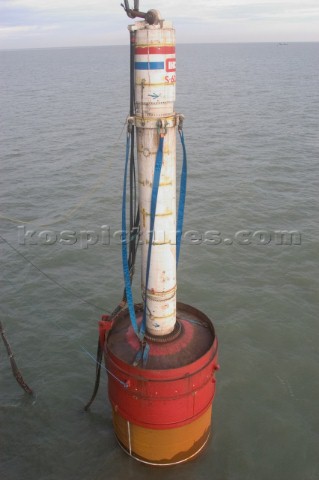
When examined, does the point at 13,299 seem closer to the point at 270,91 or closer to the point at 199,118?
the point at 199,118

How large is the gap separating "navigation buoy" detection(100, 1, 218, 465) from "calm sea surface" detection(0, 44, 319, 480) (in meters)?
1.39

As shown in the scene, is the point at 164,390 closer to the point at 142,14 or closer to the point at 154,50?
the point at 154,50

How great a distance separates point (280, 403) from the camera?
1009 cm

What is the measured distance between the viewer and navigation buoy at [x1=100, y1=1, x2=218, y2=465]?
20.5 ft

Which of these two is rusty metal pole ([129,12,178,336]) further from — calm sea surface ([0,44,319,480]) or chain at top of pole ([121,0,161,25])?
calm sea surface ([0,44,319,480])

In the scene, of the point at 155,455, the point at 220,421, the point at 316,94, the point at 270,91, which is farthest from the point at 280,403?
the point at 270,91

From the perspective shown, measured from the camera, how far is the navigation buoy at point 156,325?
6234 mm

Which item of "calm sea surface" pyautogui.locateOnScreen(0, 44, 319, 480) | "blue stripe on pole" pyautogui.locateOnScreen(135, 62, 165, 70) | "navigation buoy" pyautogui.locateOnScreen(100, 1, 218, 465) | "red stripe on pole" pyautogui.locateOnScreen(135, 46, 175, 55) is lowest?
"calm sea surface" pyautogui.locateOnScreen(0, 44, 319, 480)

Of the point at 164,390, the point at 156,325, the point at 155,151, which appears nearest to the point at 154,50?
the point at 155,151

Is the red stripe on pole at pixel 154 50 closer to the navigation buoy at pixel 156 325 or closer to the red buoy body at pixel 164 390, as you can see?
the navigation buoy at pixel 156 325

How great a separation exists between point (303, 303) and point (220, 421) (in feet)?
17.4

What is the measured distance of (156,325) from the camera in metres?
7.64

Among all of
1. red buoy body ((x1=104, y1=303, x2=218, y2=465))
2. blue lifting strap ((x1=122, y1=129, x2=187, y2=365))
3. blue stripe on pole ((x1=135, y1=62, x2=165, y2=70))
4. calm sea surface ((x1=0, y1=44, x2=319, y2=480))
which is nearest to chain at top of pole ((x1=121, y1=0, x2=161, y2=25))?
blue stripe on pole ((x1=135, y1=62, x2=165, y2=70))

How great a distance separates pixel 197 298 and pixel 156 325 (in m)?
6.27
